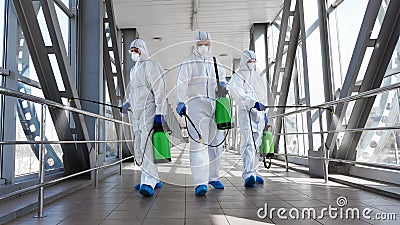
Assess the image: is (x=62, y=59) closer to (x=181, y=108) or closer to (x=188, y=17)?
(x=181, y=108)

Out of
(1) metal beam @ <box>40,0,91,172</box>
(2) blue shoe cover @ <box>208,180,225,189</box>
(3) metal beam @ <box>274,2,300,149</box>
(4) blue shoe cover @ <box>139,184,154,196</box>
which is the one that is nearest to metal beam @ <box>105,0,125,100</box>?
(1) metal beam @ <box>40,0,91,172</box>

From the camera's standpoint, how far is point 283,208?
2090 mm

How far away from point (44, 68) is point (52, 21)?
15.6 inches

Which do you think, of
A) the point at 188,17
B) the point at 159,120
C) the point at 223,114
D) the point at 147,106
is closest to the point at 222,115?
the point at 223,114

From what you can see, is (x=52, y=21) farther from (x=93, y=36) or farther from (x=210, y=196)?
(x=210, y=196)

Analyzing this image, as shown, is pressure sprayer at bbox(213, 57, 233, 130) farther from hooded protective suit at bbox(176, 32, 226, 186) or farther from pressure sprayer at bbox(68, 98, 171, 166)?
pressure sprayer at bbox(68, 98, 171, 166)

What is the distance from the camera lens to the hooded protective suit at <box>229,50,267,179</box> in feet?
10.0

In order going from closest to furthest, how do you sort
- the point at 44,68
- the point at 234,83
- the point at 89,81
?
the point at 44,68
the point at 234,83
the point at 89,81

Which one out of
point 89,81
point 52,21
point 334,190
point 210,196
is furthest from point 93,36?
point 334,190

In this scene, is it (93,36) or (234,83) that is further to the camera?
(93,36)

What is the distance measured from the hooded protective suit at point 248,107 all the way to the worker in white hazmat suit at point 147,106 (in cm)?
73

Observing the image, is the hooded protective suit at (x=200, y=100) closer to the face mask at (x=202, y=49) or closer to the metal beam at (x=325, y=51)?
the face mask at (x=202, y=49)

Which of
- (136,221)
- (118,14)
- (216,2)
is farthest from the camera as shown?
(118,14)

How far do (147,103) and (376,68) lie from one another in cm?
193
